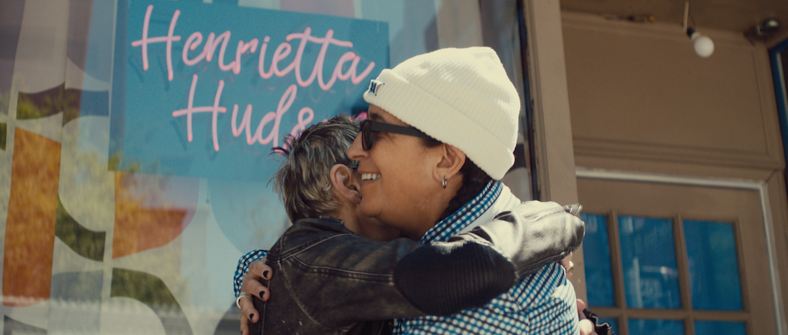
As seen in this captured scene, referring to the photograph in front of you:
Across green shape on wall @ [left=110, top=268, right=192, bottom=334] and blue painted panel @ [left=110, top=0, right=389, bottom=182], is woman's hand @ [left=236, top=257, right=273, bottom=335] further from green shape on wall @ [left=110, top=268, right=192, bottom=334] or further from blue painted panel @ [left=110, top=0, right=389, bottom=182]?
blue painted panel @ [left=110, top=0, right=389, bottom=182]

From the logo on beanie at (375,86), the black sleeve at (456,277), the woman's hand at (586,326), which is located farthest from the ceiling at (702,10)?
the black sleeve at (456,277)

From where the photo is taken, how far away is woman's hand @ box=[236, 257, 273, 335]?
132cm

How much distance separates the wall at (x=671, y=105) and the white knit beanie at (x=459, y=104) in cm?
261

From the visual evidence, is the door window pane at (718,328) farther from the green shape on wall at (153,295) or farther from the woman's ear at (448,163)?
the woman's ear at (448,163)

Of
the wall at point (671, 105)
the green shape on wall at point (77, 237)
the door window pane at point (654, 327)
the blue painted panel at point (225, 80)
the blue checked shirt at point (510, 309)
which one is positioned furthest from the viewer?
the wall at point (671, 105)

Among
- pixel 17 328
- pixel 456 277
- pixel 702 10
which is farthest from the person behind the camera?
pixel 702 10

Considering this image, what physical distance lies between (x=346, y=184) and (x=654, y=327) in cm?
290

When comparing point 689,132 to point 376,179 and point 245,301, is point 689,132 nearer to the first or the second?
point 376,179

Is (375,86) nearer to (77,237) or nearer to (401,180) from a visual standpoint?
(401,180)

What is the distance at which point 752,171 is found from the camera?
4.20 m

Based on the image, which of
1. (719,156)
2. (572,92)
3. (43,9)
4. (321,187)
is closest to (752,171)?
(719,156)

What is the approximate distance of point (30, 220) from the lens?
2.36 meters

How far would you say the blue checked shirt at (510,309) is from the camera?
1.15 meters

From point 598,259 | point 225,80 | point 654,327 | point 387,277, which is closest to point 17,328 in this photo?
point 225,80
